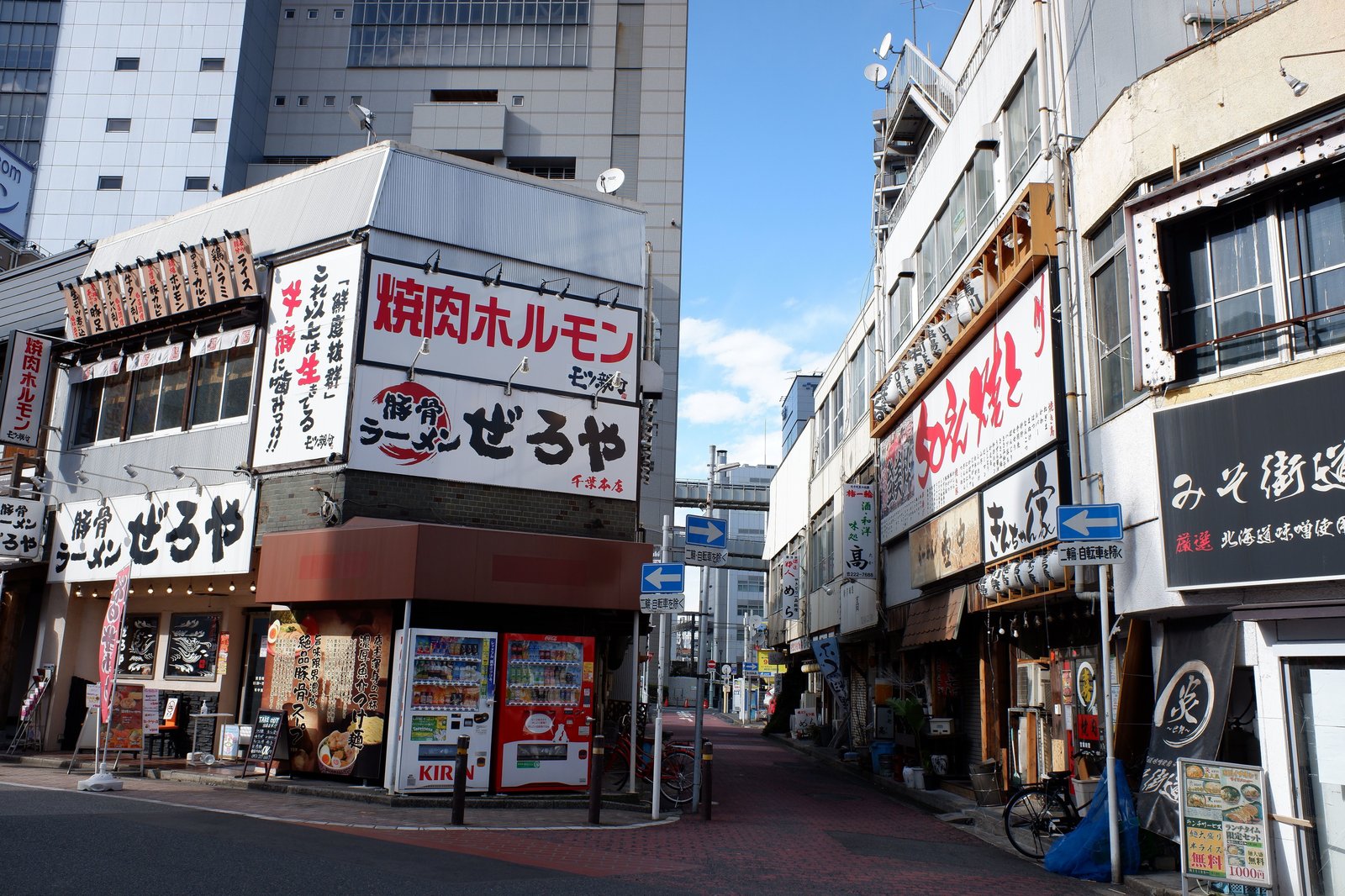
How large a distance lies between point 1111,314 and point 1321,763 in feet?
19.9

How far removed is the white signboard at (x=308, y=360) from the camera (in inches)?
664

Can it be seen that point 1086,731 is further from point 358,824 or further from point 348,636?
point 348,636

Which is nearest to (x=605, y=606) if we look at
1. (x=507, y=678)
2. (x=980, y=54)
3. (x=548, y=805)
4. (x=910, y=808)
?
(x=507, y=678)

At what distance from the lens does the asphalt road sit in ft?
27.9

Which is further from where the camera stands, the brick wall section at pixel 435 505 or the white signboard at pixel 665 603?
the brick wall section at pixel 435 505

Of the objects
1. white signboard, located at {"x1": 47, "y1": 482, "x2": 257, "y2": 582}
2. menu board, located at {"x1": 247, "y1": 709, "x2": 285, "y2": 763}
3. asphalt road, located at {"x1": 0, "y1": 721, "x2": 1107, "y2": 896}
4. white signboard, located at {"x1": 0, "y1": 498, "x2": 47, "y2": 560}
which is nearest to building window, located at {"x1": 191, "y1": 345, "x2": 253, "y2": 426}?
white signboard, located at {"x1": 47, "y1": 482, "x2": 257, "y2": 582}

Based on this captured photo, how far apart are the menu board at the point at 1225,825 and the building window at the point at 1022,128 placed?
10.3m

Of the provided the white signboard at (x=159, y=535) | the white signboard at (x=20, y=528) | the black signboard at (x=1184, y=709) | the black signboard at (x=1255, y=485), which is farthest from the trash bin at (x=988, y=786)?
the white signboard at (x=20, y=528)

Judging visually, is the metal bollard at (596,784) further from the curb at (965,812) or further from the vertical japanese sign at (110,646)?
the vertical japanese sign at (110,646)

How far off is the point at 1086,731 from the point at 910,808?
474 cm

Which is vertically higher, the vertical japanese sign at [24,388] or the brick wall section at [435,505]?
the vertical japanese sign at [24,388]

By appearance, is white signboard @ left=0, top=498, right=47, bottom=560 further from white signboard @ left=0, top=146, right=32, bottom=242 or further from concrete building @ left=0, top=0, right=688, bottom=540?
concrete building @ left=0, top=0, right=688, bottom=540

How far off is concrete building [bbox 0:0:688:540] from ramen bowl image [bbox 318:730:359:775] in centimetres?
2881

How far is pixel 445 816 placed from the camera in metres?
13.6
